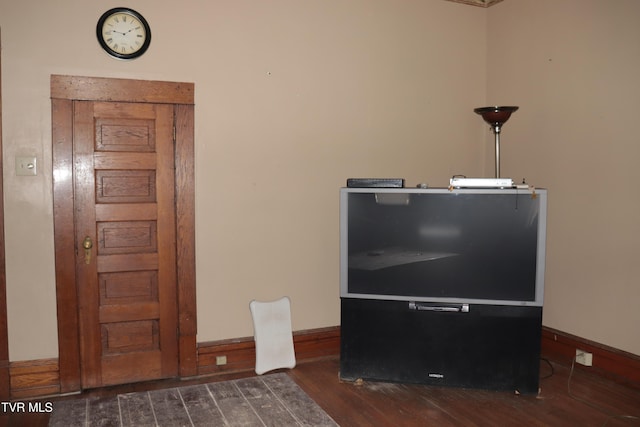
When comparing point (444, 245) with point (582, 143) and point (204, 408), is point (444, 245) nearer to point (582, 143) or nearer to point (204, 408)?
point (582, 143)

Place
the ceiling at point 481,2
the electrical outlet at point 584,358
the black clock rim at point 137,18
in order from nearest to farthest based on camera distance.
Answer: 1. the black clock rim at point 137,18
2. the electrical outlet at point 584,358
3. the ceiling at point 481,2

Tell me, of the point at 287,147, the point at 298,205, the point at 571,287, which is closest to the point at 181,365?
the point at 298,205

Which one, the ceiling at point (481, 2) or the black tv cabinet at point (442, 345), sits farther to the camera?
the ceiling at point (481, 2)

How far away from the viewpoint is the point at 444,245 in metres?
3.45

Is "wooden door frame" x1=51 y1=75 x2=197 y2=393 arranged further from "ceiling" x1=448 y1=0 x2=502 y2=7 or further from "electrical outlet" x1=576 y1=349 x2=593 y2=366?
"electrical outlet" x1=576 y1=349 x2=593 y2=366

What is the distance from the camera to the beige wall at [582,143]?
3.49 meters

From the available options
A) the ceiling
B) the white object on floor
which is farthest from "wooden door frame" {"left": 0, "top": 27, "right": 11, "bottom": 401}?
the ceiling

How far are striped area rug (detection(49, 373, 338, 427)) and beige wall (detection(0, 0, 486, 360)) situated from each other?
17.8 inches

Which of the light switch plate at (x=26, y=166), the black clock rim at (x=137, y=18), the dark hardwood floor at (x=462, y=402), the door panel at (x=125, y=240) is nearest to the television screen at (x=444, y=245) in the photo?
the dark hardwood floor at (x=462, y=402)

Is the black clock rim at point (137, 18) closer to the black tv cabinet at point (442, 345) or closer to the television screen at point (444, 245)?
the television screen at point (444, 245)

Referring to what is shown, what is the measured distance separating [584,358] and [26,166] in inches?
147

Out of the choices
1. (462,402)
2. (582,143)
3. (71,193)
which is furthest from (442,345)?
(71,193)

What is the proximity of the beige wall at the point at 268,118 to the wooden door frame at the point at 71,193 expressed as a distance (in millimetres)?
56

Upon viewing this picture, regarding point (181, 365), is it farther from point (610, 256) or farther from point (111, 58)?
point (610, 256)
